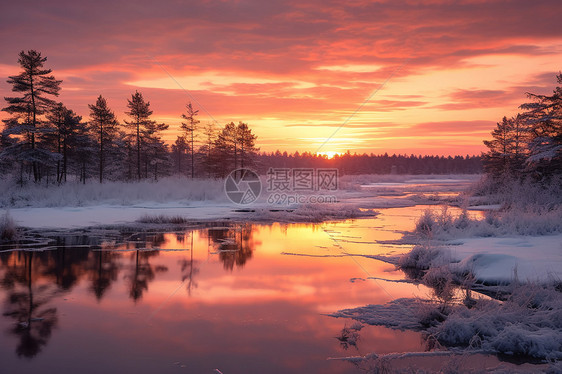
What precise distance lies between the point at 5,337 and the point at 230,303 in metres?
3.49

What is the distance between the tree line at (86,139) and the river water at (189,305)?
2808cm

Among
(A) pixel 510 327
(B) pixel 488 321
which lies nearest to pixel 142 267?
(B) pixel 488 321

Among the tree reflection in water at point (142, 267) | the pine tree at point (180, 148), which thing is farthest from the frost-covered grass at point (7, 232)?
the pine tree at point (180, 148)

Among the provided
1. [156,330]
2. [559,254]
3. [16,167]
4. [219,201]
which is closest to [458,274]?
[559,254]

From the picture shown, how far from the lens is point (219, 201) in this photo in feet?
98.4

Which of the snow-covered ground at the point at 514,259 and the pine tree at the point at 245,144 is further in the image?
the pine tree at the point at 245,144

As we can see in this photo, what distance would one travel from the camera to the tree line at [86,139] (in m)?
36.1

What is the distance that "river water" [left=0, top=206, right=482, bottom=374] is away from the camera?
547cm

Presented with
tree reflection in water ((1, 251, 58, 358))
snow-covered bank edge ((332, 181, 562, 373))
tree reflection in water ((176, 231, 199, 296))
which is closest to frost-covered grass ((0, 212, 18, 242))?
tree reflection in water ((1, 251, 58, 358))

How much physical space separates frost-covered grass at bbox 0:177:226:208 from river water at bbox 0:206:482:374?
12943 millimetres

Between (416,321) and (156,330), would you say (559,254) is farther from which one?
(156,330)

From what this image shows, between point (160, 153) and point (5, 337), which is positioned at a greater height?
point (160, 153)

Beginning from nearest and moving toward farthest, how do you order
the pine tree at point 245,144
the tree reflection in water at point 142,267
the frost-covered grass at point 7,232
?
the tree reflection in water at point 142,267 < the frost-covered grass at point 7,232 < the pine tree at point 245,144

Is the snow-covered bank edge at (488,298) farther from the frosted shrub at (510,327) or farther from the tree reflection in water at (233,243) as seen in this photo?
the tree reflection in water at (233,243)
